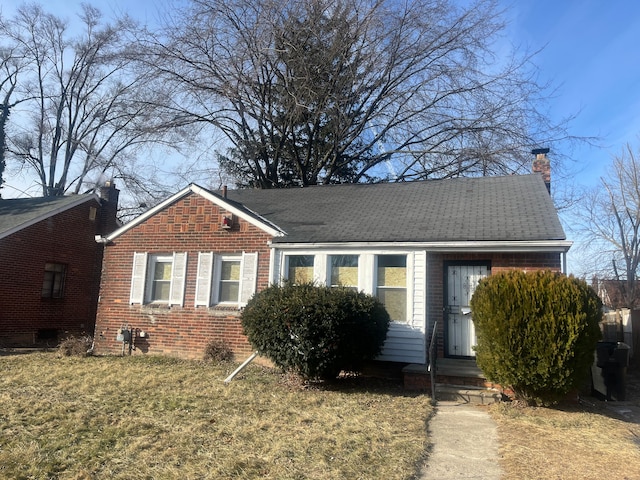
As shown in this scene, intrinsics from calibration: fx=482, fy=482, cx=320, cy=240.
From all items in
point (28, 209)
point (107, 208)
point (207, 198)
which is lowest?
point (207, 198)

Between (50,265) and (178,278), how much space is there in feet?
24.4

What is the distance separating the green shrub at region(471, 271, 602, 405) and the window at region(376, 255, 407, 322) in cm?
252

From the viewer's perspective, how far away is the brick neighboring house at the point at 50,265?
49.6 ft

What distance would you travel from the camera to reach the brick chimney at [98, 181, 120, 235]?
18422mm

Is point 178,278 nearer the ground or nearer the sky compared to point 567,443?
nearer the sky

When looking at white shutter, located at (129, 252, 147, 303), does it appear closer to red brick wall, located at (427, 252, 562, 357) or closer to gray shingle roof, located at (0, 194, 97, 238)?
gray shingle roof, located at (0, 194, 97, 238)

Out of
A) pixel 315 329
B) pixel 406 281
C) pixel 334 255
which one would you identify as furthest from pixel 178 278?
pixel 406 281

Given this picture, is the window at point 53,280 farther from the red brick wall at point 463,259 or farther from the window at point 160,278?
the red brick wall at point 463,259

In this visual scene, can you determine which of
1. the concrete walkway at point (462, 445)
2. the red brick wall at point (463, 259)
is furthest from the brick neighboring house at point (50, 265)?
the concrete walkway at point (462, 445)

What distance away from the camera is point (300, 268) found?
10.9 m

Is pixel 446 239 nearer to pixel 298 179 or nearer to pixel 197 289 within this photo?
pixel 197 289

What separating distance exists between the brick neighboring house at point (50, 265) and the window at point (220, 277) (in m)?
7.58

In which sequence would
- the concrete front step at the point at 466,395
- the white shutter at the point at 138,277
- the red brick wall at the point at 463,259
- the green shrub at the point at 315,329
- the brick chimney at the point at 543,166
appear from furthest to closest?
the brick chimney at the point at 543,166
the white shutter at the point at 138,277
the red brick wall at the point at 463,259
the green shrub at the point at 315,329
the concrete front step at the point at 466,395

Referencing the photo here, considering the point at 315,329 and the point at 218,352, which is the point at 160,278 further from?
the point at 315,329
